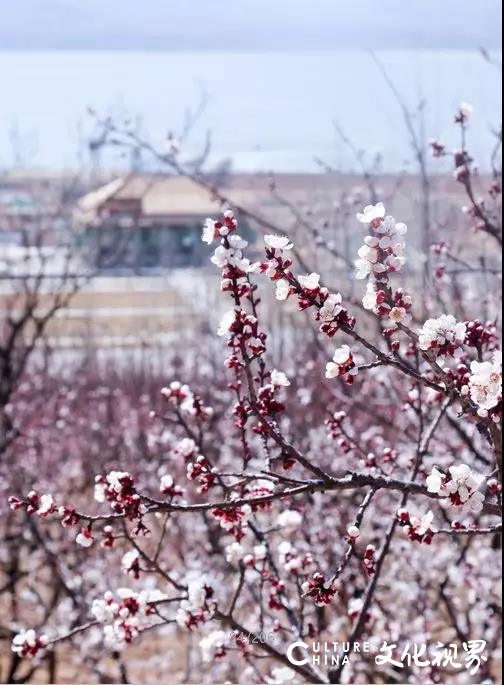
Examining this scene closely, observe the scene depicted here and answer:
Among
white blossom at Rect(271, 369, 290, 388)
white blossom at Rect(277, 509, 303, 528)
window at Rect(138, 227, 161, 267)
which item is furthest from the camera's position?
window at Rect(138, 227, 161, 267)

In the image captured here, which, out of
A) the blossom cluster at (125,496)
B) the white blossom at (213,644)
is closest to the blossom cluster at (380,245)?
the blossom cluster at (125,496)

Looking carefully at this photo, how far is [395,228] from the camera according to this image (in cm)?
70

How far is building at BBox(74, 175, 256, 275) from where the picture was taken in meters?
2.06

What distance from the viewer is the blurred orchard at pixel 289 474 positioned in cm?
75

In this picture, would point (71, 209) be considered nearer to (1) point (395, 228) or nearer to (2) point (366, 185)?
(2) point (366, 185)

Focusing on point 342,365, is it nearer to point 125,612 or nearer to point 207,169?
point 125,612

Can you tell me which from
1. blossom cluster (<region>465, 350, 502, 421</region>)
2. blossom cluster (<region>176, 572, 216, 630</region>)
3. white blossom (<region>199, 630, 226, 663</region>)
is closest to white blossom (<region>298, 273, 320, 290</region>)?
blossom cluster (<region>465, 350, 502, 421</region>)

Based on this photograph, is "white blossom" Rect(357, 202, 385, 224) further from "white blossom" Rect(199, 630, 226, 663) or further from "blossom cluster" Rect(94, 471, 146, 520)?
"white blossom" Rect(199, 630, 226, 663)

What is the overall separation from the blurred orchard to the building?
0.22 metres

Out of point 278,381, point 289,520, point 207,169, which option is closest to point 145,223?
point 207,169

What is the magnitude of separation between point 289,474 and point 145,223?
98 centimetres

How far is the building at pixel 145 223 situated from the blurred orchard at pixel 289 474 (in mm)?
217

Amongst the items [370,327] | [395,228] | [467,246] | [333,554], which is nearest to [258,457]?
[370,327]

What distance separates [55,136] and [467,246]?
877mm
